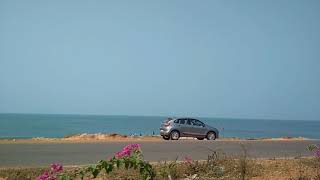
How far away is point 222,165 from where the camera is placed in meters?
14.4

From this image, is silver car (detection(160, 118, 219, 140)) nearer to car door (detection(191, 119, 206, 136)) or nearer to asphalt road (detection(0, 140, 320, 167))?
car door (detection(191, 119, 206, 136))

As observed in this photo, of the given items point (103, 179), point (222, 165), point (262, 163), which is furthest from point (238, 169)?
point (103, 179)

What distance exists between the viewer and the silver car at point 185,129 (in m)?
33.4

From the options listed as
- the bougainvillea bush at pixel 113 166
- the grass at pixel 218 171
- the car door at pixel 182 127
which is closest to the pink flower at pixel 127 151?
the bougainvillea bush at pixel 113 166

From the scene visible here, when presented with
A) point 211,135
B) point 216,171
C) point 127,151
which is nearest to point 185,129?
point 211,135

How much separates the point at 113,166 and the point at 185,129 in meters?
26.4

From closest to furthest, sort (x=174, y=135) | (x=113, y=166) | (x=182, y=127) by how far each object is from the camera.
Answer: (x=113, y=166) < (x=174, y=135) < (x=182, y=127)

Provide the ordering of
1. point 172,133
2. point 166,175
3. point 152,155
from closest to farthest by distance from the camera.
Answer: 1. point 166,175
2. point 152,155
3. point 172,133

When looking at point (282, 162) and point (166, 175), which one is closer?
point (166, 175)

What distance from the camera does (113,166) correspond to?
7.65m

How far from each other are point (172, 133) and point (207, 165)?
19117 mm

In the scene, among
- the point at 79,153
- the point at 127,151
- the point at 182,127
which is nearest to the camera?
the point at 127,151

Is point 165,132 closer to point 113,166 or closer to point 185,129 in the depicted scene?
point 185,129

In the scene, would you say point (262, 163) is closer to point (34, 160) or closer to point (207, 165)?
point (207, 165)
